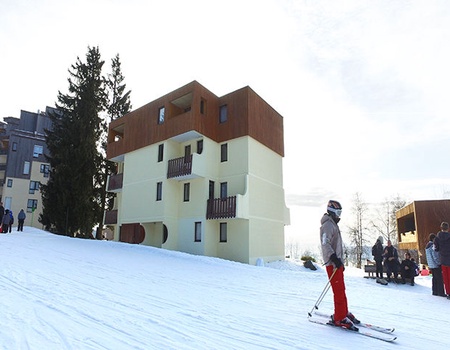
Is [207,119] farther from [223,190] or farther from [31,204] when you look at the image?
[31,204]

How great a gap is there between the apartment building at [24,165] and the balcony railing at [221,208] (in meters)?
33.0

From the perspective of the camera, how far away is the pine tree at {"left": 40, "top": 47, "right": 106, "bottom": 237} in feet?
90.1

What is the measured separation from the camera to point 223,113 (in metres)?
22.8

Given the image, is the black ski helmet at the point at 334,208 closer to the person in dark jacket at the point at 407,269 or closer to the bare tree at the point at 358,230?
the person in dark jacket at the point at 407,269

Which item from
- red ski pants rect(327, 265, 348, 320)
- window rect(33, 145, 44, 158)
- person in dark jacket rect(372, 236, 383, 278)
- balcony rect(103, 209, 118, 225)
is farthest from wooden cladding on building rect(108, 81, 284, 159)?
window rect(33, 145, 44, 158)

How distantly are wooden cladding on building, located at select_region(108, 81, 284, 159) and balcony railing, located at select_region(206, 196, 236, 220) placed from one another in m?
4.47

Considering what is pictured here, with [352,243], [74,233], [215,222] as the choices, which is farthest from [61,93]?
[352,243]

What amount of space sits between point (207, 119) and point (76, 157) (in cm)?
Answer: 1380

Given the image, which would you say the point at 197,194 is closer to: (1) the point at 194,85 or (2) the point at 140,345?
(1) the point at 194,85

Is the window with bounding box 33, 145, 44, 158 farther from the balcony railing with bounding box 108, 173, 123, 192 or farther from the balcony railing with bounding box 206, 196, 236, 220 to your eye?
the balcony railing with bounding box 206, 196, 236, 220

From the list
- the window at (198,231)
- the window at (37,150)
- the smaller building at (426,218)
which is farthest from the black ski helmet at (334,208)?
the window at (37,150)

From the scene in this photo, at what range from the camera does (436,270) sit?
941cm

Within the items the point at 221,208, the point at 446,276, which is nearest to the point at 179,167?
the point at 221,208

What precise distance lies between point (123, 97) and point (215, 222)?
21.7 meters
